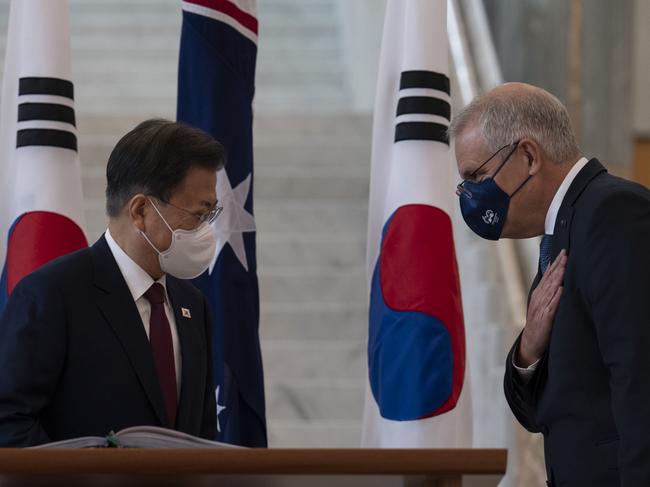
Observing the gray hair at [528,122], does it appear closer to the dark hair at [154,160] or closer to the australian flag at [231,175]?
the dark hair at [154,160]

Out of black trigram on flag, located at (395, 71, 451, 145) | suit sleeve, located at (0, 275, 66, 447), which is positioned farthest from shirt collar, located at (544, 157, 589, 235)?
black trigram on flag, located at (395, 71, 451, 145)

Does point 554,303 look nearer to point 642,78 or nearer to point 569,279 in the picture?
point 569,279

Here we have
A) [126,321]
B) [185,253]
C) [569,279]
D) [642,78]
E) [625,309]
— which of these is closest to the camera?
[625,309]

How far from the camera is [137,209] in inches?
126

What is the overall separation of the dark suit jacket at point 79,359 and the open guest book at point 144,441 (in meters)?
0.35

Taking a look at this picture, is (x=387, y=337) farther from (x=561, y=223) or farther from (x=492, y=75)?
(x=492, y=75)

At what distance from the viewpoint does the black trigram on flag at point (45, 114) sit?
13.7 ft

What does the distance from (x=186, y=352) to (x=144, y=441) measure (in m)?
0.75

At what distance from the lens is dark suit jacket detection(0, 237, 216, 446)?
9.32 ft

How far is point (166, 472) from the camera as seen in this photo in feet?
7.64

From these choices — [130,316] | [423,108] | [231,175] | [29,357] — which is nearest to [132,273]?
[130,316]

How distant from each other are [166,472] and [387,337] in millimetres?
1963

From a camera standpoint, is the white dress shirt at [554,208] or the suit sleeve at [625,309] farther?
the white dress shirt at [554,208]

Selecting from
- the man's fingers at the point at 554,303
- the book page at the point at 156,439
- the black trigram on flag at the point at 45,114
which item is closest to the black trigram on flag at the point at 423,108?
the black trigram on flag at the point at 45,114
